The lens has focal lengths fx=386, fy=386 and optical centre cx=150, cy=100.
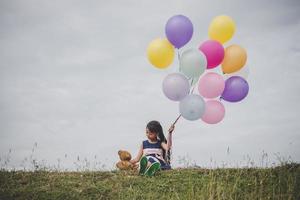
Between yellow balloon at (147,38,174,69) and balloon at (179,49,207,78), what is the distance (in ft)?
0.84

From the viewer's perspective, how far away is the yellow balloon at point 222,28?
22.8ft

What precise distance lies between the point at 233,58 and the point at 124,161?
2.99m

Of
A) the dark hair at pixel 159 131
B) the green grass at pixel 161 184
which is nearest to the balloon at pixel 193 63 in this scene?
the dark hair at pixel 159 131

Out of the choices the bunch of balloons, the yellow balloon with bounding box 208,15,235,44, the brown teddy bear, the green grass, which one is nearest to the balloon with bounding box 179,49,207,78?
the bunch of balloons

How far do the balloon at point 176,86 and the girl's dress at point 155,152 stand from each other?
60.6 inches

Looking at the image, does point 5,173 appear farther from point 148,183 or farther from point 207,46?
point 207,46

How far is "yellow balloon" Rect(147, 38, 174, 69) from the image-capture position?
680 centimetres

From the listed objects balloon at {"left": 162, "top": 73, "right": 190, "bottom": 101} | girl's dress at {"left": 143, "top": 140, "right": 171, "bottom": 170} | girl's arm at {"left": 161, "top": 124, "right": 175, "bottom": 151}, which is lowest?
girl's dress at {"left": 143, "top": 140, "right": 171, "bottom": 170}

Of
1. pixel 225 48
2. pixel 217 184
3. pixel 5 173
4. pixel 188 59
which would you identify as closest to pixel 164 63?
pixel 188 59

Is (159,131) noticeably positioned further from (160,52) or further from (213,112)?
(160,52)

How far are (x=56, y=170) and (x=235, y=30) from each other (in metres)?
4.38

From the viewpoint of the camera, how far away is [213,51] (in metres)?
6.73

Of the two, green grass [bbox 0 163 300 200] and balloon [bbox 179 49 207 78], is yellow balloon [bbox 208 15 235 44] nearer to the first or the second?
balloon [bbox 179 49 207 78]

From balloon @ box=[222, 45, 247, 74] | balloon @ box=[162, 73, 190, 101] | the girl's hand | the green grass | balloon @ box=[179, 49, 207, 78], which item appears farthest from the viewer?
the girl's hand
